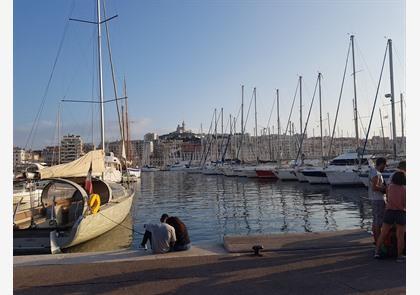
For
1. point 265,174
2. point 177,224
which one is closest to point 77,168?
point 177,224

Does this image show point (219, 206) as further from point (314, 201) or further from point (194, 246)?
point (194, 246)

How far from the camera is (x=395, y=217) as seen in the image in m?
8.89

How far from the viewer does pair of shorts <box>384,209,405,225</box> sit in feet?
28.9

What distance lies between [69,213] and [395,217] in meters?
14.0

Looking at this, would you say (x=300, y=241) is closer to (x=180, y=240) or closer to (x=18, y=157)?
(x=180, y=240)

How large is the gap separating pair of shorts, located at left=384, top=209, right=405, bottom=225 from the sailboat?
35.8 feet

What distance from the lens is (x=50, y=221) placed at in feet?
53.9

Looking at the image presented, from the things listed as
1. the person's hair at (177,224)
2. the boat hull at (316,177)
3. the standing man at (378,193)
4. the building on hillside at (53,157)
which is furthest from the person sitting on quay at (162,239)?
the boat hull at (316,177)

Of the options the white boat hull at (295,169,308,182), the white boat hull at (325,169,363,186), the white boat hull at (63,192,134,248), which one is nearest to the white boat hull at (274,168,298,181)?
the white boat hull at (295,169,308,182)

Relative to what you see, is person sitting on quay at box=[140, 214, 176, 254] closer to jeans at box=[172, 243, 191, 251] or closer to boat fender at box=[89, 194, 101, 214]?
jeans at box=[172, 243, 191, 251]
